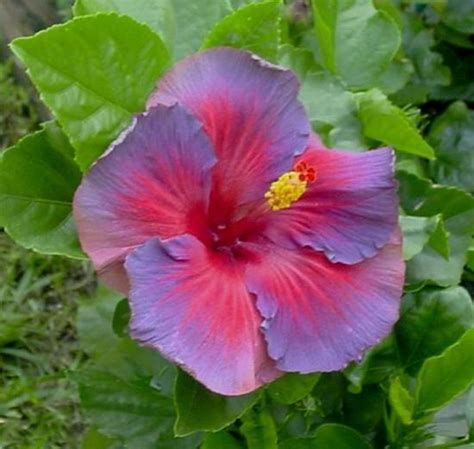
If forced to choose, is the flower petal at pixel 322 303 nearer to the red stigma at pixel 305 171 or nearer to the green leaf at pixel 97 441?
the red stigma at pixel 305 171

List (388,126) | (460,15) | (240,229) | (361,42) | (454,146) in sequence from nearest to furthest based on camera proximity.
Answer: (240,229) → (388,126) → (361,42) → (454,146) → (460,15)

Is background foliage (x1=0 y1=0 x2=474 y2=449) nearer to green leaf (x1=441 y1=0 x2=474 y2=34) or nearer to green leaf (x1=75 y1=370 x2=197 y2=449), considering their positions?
green leaf (x1=75 y1=370 x2=197 y2=449)

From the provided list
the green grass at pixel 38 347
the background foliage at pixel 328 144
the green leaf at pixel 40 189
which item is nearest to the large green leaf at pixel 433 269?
the background foliage at pixel 328 144

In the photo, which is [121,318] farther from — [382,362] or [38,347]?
[38,347]

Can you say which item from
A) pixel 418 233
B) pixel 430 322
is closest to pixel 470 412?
pixel 430 322

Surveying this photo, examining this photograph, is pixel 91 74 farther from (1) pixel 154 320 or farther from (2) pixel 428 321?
(2) pixel 428 321
